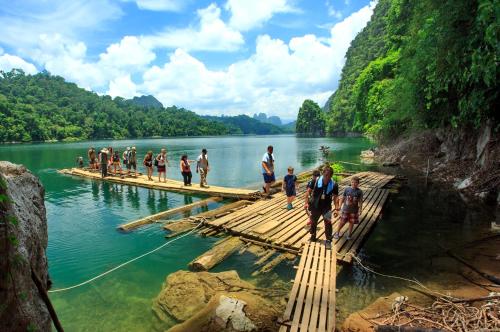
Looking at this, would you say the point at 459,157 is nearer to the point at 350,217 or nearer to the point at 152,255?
the point at 350,217

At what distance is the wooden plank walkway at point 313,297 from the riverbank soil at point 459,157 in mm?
11444

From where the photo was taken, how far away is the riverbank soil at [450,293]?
18.3 feet

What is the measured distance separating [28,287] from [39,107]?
169460 mm

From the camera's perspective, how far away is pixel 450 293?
6.79m

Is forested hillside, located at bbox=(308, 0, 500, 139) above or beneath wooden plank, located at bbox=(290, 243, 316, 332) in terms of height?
above


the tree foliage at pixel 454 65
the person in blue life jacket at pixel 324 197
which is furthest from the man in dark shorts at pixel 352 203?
the tree foliage at pixel 454 65

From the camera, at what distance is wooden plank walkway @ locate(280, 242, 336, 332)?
540cm

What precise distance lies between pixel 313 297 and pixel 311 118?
556 feet

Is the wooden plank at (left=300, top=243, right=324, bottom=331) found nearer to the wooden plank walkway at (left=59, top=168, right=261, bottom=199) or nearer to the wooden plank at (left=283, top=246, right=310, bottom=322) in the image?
the wooden plank at (left=283, top=246, right=310, bottom=322)

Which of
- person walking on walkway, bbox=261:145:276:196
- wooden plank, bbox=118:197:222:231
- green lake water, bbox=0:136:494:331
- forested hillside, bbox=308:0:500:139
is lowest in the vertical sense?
green lake water, bbox=0:136:494:331

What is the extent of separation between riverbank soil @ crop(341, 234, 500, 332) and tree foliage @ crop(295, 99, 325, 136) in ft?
525

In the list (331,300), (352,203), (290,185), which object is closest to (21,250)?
(331,300)

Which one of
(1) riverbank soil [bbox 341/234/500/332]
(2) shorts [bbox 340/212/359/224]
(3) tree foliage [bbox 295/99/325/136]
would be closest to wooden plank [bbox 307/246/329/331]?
(1) riverbank soil [bbox 341/234/500/332]

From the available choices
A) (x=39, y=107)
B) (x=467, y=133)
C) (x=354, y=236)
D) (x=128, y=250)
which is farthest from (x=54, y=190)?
(x=39, y=107)
